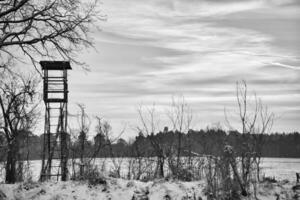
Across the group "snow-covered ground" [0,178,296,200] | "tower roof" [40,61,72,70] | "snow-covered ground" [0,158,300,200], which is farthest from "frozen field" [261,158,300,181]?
"tower roof" [40,61,72,70]

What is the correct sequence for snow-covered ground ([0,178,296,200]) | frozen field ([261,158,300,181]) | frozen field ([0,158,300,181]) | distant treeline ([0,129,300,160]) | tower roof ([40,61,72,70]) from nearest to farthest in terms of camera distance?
snow-covered ground ([0,178,296,200])
distant treeline ([0,129,300,160])
frozen field ([0,158,300,181])
tower roof ([40,61,72,70])
frozen field ([261,158,300,181])

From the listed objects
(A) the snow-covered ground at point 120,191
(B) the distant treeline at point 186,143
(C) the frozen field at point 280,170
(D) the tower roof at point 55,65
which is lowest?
(C) the frozen field at point 280,170

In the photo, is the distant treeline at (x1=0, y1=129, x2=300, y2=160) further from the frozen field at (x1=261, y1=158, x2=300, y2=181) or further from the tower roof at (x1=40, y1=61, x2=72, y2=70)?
the tower roof at (x1=40, y1=61, x2=72, y2=70)

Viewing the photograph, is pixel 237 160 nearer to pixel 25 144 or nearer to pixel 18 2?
pixel 18 2

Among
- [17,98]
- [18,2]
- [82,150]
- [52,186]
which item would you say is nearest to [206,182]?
[52,186]

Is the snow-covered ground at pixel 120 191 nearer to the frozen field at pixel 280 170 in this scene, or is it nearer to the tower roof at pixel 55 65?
the frozen field at pixel 280 170

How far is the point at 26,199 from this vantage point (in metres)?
11.6

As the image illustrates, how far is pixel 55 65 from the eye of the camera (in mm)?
15539

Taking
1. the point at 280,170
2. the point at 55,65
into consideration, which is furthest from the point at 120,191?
the point at 280,170

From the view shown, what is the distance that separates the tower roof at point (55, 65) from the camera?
15.4m

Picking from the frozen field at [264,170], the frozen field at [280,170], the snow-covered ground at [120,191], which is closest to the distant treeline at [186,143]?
the frozen field at [264,170]

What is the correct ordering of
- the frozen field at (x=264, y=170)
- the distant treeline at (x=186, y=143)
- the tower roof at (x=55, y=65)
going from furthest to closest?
the tower roof at (x=55, y=65), the frozen field at (x=264, y=170), the distant treeline at (x=186, y=143)

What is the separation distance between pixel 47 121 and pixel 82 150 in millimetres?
1797

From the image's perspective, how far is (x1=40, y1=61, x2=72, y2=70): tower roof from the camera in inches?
606
